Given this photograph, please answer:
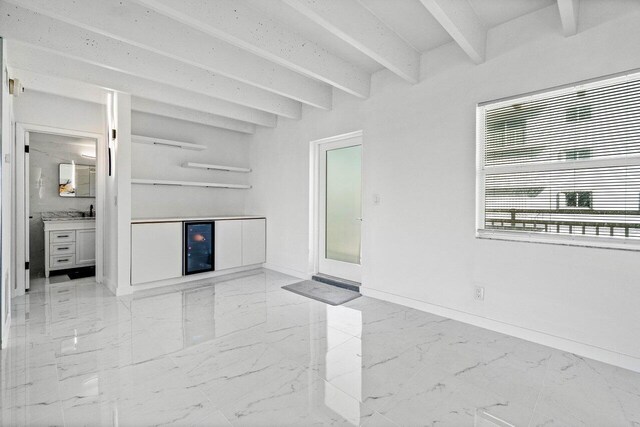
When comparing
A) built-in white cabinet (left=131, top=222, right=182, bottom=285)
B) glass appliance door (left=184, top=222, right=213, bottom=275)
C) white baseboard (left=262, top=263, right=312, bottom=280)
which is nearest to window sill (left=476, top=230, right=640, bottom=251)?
white baseboard (left=262, top=263, right=312, bottom=280)

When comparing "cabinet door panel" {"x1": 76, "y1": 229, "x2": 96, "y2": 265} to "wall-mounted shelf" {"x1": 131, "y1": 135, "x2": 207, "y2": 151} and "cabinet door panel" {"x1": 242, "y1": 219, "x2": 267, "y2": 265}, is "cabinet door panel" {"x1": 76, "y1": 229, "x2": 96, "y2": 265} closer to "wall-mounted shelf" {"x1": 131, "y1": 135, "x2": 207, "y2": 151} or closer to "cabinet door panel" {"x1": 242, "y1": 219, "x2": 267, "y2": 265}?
"wall-mounted shelf" {"x1": 131, "y1": 135, "x2": 207, "y2": 151}

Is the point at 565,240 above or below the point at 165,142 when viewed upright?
below

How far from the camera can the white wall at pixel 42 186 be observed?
5.35m

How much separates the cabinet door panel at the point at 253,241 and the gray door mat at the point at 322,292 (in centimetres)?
112

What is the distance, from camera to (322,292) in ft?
13.4

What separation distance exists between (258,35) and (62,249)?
4829mm

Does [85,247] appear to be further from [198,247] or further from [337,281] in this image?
[337,281]

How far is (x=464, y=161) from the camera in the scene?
304 centimetres

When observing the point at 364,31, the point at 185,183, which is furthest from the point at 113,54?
the point at 364,31

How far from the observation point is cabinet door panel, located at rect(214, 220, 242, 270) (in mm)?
4785

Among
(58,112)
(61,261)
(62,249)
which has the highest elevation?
(58,112)

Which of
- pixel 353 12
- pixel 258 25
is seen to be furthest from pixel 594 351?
pixel 258 25

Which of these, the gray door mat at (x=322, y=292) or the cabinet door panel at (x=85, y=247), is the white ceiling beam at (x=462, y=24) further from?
the cabinet door panel at (x=85, y=247)

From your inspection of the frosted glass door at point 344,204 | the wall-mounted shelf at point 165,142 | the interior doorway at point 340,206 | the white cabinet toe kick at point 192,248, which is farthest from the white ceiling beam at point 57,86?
the frosted glass door at point 344,204
